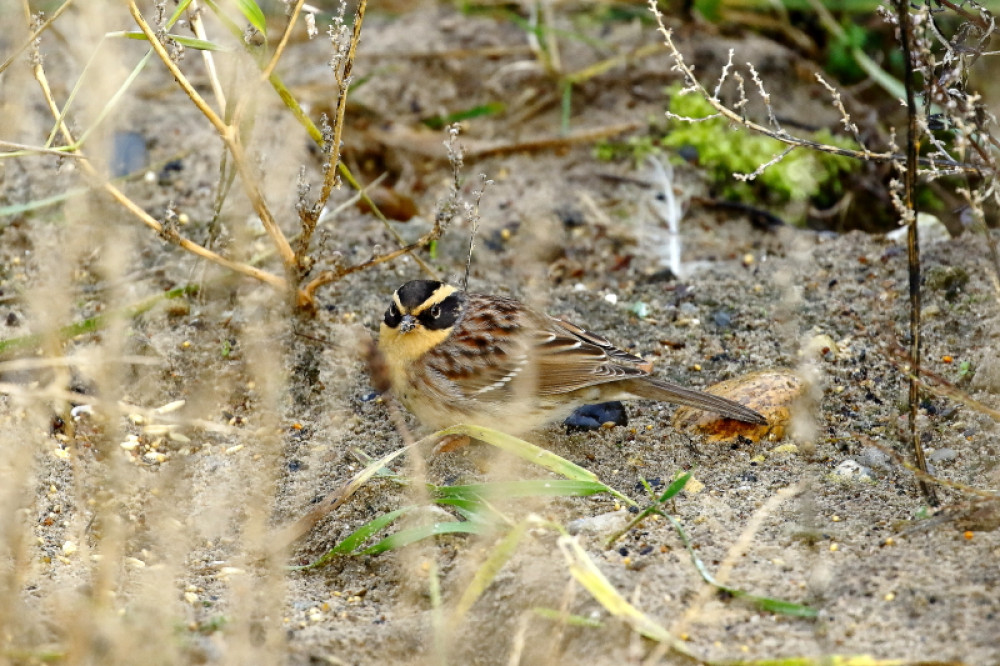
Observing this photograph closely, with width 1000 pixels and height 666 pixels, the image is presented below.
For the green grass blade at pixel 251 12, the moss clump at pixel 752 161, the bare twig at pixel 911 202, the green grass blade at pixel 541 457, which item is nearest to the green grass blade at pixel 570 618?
the green grass blade at pixel 541 457

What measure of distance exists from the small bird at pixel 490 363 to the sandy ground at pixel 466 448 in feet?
0.55

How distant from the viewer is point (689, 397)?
444 centimetres

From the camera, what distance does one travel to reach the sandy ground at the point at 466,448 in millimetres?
3281

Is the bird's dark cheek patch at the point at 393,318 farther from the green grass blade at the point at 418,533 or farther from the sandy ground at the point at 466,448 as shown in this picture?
the green grass blade at the point at 418,533

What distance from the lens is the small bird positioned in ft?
15.3

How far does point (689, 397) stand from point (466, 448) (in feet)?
3.11

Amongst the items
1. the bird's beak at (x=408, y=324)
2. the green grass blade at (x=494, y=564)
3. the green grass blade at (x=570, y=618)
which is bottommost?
the green grass blade at (x=570, y=618)

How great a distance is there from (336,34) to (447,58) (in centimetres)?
316

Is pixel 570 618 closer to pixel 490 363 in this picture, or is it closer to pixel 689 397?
pixel 689 397

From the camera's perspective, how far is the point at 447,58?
715 cm

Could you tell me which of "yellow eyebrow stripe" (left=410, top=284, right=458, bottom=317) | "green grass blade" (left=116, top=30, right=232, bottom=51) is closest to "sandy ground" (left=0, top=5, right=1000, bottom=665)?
"yellow eyebrow stripe" (left=410, top=284, right=458, bottom=317)

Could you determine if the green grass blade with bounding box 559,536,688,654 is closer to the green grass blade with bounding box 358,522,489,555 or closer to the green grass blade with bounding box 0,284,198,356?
the green grass blade with bounding box 358,522,489,555

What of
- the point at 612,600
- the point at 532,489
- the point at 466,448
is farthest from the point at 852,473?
the point at 466,448

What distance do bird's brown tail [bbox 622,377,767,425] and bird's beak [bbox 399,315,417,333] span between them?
0.90 meters
